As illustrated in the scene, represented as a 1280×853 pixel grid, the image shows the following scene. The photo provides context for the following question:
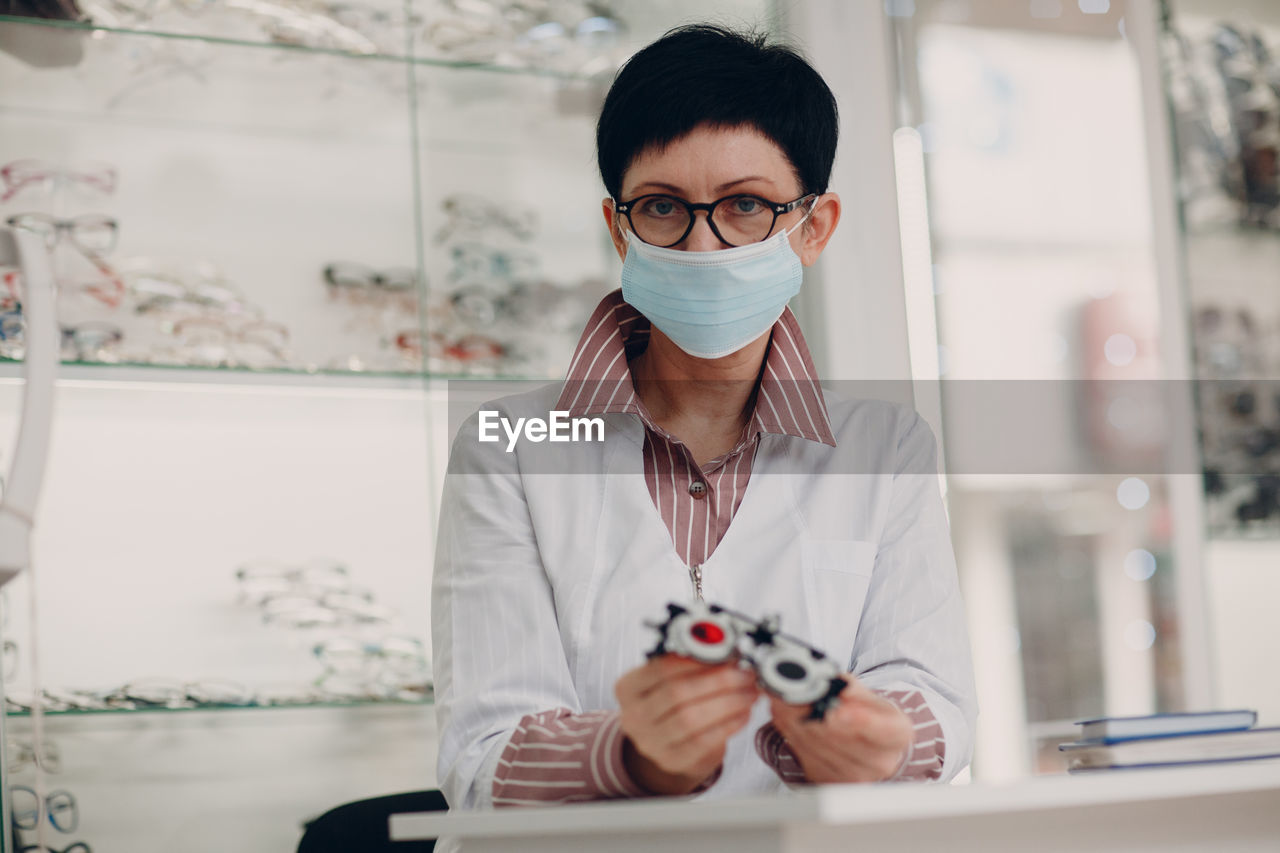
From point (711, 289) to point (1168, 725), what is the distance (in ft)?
2.11

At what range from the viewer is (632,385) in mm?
1386

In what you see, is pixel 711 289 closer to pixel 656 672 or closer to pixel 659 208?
pixel 659 208

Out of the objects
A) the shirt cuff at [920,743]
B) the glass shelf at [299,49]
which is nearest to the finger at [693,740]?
the shirt cuff at [920,743]

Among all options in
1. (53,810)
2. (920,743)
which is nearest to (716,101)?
(920,743)

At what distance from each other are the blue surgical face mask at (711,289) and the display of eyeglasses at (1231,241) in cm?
153

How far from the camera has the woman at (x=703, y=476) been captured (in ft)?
3.96

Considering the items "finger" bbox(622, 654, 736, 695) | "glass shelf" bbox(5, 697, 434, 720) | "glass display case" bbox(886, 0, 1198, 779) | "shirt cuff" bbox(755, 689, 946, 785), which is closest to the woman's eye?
"shirt cuff" bbox(755, 689, 946, 785)

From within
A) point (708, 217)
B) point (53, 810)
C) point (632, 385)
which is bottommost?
point (53, 810)

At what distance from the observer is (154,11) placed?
2102 millimetres

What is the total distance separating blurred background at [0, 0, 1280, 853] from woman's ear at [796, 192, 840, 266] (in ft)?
2.17

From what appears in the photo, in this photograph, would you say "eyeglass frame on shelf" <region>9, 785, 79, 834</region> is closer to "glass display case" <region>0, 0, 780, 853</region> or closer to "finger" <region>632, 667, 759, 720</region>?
"glass display case" <region>0, 0, 780, 853</region>

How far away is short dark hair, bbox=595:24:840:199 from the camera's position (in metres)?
1.31

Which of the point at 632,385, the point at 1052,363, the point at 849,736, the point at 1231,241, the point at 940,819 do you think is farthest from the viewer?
the point at 1052,363

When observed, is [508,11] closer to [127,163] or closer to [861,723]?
[127,163]
